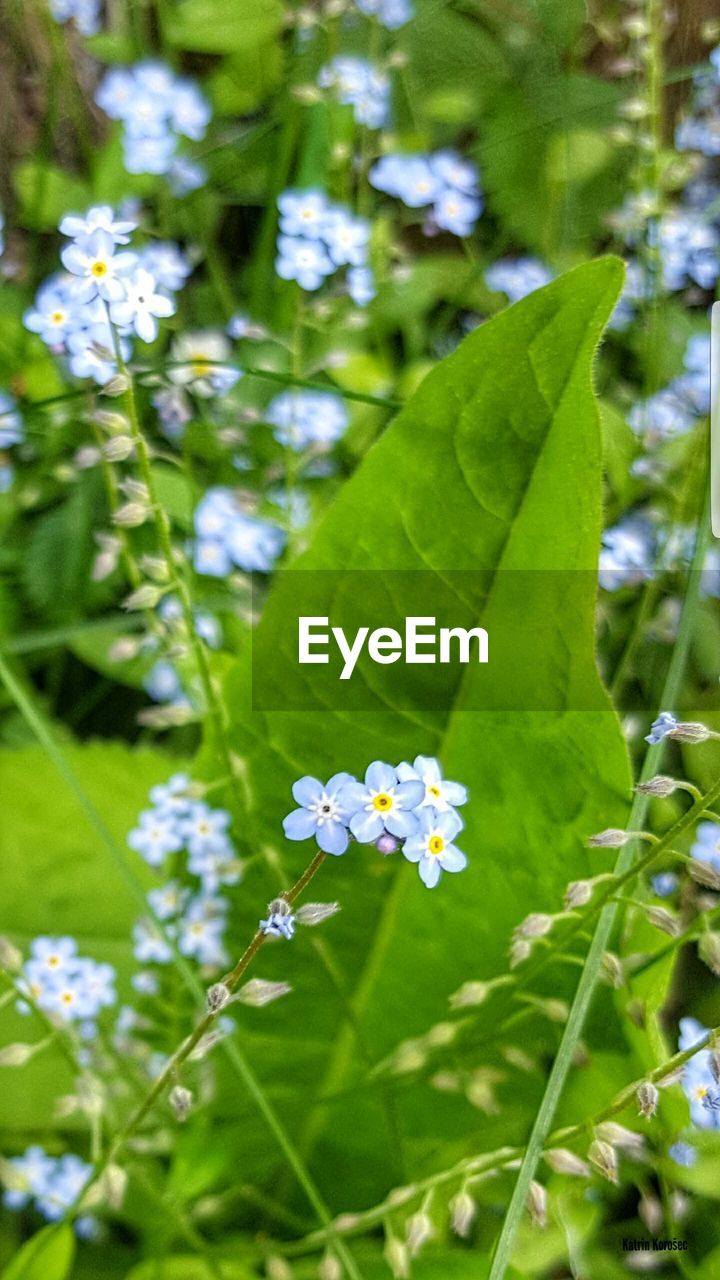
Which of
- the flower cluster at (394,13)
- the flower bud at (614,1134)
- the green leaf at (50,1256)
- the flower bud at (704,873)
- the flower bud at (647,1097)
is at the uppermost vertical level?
the flower cluster at (394,13)

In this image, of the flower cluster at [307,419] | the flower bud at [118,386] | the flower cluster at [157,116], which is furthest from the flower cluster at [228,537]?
the flower bud at [118,386]

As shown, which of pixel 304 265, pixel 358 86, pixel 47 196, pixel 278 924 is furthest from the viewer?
pixel 47 196

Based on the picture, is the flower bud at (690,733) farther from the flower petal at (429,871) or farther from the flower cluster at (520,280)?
the flower cluster at (520,280)

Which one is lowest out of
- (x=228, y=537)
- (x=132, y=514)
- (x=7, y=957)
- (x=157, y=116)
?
(x=7, y=957)

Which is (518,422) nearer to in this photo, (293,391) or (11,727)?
(293,391)

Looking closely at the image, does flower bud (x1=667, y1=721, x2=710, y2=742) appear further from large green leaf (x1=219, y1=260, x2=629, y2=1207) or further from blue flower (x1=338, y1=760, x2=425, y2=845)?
large green leaf (x1=219, y1=260, x2=629, y2=1207)

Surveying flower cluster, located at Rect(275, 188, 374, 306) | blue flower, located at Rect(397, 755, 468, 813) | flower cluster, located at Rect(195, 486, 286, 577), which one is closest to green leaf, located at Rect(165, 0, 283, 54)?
flower cluster, located at Rect(275, 188, 374, 306)

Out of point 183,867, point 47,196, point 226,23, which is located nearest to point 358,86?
point 226,23

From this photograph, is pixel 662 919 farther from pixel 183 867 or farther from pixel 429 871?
pixel 183 867
